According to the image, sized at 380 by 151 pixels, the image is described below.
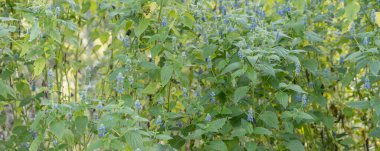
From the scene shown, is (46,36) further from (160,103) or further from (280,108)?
(280,108)

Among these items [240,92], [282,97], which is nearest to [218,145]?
[240,92]

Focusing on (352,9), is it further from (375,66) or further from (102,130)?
(102,130)

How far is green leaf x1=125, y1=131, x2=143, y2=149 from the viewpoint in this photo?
2.65 m

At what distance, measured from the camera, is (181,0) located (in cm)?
378

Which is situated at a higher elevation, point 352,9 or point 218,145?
point 352,9

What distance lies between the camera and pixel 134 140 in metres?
2.66

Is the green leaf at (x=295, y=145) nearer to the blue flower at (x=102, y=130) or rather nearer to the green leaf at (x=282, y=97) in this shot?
the green leaf at (x=282, y=97)

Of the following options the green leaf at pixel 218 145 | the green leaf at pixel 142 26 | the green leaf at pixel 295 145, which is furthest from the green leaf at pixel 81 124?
the green leaf at pixel 295 145

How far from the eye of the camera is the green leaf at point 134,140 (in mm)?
2652

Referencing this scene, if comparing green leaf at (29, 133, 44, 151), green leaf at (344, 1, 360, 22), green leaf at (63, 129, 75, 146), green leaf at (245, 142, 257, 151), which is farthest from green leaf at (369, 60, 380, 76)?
green leaf at (29, 133, 44, 151)

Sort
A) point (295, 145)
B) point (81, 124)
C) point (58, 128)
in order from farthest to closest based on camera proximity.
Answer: point (295, 145), point (81, 124), point (58, 128)

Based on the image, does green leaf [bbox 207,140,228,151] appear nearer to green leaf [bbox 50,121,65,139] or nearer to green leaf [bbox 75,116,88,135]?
green leaf [bbox 75,116,88,135]

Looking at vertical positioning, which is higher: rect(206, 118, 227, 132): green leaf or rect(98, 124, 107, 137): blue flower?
rect(98, 124, 107, 137): blue flower

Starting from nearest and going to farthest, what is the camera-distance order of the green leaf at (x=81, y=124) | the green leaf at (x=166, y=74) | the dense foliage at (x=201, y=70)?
the green leaf at (x=81, y=124) < the dense foliage at (x=201, y=70) < the green leaf at (x=166, y=74)
